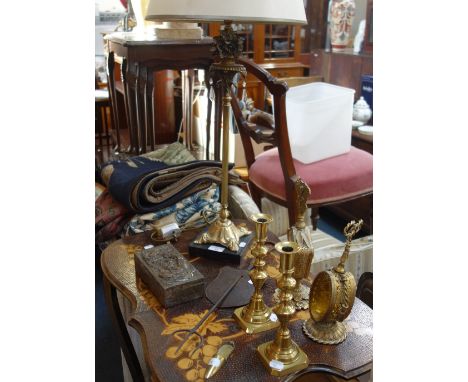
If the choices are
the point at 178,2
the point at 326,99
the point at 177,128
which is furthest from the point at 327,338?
the point at 177,128

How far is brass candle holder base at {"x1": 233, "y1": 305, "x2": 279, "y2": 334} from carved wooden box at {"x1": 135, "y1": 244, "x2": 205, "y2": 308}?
0.14 meters

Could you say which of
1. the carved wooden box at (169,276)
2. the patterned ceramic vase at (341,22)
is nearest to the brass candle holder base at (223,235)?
the carved wooden box at (169,276)

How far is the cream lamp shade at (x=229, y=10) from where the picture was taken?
0.94 m

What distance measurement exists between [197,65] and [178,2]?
110cm

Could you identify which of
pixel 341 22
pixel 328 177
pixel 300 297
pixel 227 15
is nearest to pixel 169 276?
pixel 300 297

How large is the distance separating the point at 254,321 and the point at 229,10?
677 millimetres

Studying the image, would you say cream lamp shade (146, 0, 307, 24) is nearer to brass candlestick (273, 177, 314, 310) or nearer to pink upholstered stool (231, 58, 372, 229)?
brass candlestick (273, 177, 314, 310)

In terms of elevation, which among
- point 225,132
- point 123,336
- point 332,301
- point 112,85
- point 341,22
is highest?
point 341,22

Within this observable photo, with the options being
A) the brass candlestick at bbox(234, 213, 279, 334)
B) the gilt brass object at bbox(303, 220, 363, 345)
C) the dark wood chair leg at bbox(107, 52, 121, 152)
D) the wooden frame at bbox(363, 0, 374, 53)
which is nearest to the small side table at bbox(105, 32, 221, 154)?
the dark wood chair leg at bbox(107, 52, 121, 152)

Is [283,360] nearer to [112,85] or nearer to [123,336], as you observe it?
[123,336]

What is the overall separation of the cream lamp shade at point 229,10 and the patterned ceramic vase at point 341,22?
2.49 m

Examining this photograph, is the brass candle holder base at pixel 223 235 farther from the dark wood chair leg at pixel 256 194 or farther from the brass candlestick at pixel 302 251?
the dark wood chair leg at pixel 256 194

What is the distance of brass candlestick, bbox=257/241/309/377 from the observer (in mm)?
809

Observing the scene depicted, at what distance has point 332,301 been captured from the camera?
2.85 ft
